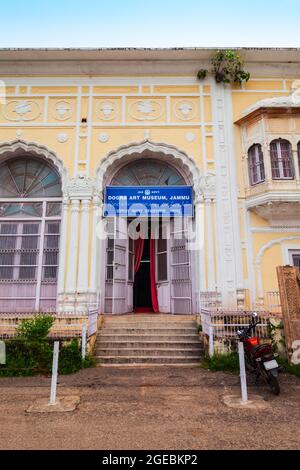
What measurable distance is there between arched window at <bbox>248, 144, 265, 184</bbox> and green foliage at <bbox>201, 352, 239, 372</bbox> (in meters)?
5.08

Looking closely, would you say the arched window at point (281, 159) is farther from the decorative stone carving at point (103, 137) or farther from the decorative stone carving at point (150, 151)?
the decorative stone carving at point (103, 137)

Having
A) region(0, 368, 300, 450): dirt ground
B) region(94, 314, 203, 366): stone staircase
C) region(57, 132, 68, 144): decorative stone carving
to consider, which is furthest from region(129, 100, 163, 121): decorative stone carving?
region(0, 368, 300, 450): dirt ground

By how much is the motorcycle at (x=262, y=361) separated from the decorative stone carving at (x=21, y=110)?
8.61m

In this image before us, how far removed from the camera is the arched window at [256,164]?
8.78 meters

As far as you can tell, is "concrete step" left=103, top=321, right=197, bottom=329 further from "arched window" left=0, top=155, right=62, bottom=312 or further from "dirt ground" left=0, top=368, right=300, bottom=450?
"arched window" left=0, top=155, right=62, bottom=312

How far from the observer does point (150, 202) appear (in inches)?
359

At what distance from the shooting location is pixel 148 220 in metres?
10.1

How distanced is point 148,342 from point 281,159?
6.31 meters

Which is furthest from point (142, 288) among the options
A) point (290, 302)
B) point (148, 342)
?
point (290, 302)

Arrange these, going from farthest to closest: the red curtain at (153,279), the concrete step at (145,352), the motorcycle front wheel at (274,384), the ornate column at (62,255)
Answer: the red curtain at (153,279), the ornate column at (62,255), the concrete step at (145,352), the motorcycle front wheel at (274,384)

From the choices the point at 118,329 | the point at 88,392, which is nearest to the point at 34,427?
the point at 88,392

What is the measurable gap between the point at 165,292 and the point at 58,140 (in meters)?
5.67

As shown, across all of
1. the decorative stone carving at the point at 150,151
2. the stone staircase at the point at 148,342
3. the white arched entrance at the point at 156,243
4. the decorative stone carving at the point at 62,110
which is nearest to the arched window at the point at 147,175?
the white arched entrance at the point at 156,243

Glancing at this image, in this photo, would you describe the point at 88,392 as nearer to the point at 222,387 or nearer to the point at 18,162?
the point at 222,387
